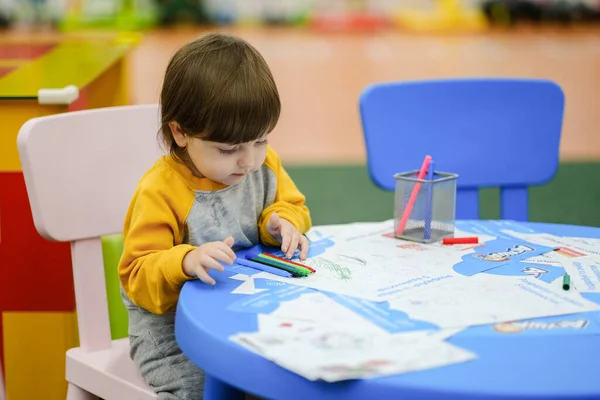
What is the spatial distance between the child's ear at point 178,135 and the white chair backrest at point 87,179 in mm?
233

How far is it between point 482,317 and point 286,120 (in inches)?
163

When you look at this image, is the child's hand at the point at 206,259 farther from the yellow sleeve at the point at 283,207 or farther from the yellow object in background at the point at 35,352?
the yellow object in background at the point at 35,352

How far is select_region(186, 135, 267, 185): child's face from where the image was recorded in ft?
3.96

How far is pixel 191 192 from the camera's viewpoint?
1249 mm

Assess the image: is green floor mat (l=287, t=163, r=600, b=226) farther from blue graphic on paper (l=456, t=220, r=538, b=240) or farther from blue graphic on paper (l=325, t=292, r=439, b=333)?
blue graphic on paper (l=325, t=292, r=439, b=333)

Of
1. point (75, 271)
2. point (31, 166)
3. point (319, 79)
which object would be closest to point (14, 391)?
point (75, 271)

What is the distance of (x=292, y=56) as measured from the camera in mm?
7238

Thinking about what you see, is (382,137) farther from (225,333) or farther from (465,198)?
(225,333)

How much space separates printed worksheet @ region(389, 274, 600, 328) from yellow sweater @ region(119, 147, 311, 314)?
1.01ft

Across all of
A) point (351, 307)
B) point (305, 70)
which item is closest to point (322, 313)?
point (351, 307)

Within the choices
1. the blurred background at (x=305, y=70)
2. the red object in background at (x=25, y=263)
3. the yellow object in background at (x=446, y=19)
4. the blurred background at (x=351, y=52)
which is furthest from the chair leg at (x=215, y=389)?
the yellow object in background at (x=446, y=19)

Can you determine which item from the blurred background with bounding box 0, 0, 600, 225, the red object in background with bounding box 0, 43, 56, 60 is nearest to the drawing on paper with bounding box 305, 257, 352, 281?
the blurred background with bounding box 0, 0, 600, 225

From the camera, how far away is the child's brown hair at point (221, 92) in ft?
3.85

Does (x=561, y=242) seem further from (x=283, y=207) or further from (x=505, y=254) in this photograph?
(x=283, y=207)
